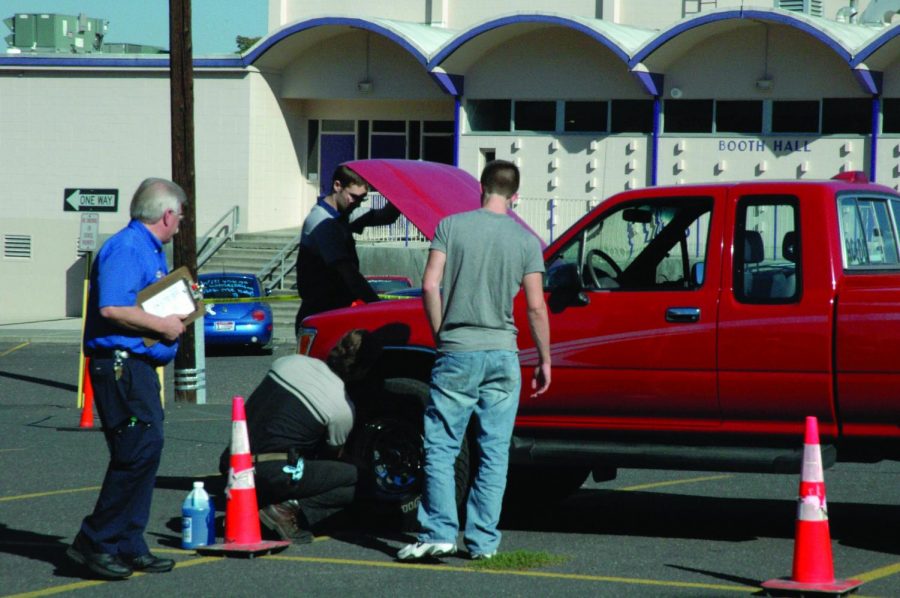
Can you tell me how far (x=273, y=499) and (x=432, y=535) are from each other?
1144 mm

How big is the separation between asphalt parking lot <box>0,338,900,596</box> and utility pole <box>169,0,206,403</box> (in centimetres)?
448

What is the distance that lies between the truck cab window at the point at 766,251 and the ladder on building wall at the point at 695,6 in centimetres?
3024

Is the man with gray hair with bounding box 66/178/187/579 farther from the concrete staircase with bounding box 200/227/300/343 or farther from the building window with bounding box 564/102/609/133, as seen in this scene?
the building window with bounding box 564/102/609/133

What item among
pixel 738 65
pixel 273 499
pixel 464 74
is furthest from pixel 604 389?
pixel 464 74

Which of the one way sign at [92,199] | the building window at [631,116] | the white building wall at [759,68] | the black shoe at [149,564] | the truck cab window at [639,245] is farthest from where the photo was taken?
the building window at [631,116]

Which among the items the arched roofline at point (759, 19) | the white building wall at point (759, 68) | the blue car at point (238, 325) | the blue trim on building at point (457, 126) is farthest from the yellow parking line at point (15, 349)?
the white building wall at point (759, 68)

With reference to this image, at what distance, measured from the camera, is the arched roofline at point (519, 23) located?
119ft

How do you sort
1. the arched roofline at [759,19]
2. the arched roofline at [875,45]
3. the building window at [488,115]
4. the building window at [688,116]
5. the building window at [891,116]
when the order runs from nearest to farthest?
the arched roofline at [875,45] < the arched roofline at [759,19] < the building window at [891,116] < the building window at [688,116] < the building window at [488,115]

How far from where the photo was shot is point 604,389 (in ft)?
28.6

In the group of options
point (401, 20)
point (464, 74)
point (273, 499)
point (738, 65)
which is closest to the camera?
point (273, 499)

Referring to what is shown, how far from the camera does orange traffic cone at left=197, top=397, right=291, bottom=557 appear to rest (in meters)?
8.20

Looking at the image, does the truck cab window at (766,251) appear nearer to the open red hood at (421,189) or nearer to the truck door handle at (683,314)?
the truck door handle at (683,314)

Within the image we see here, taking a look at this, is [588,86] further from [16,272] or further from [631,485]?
[631,485]

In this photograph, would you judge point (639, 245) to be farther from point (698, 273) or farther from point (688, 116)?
point (688, 116)
